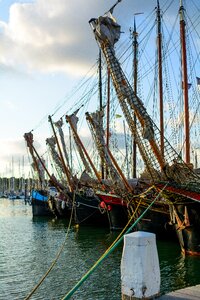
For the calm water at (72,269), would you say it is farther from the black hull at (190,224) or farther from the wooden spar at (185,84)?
the wooden spar at (185,84)

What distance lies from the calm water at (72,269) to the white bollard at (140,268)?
6908mm

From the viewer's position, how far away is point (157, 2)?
1172 inches

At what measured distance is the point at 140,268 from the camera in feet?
20.0

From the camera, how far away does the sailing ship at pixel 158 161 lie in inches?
728

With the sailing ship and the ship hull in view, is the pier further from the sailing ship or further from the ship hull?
the ship hull

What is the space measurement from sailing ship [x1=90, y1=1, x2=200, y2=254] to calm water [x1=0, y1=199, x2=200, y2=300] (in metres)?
1.50

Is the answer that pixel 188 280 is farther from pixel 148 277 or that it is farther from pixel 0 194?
pixel 0 194

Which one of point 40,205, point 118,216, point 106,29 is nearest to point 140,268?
point 106,29

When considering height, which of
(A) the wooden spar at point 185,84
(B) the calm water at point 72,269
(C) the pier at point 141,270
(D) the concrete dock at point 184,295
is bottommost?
(B) the calm water at point 72,269

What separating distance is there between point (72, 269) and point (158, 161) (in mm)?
6049

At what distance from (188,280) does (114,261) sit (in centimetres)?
447

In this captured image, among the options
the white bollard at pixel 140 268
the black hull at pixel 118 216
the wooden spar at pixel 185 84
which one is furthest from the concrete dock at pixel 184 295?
the black hull at pixel 118 216

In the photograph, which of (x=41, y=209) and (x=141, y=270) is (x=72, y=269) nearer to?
(x=141, y=270)

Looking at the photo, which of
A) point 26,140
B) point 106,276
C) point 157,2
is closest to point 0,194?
point 26,140
